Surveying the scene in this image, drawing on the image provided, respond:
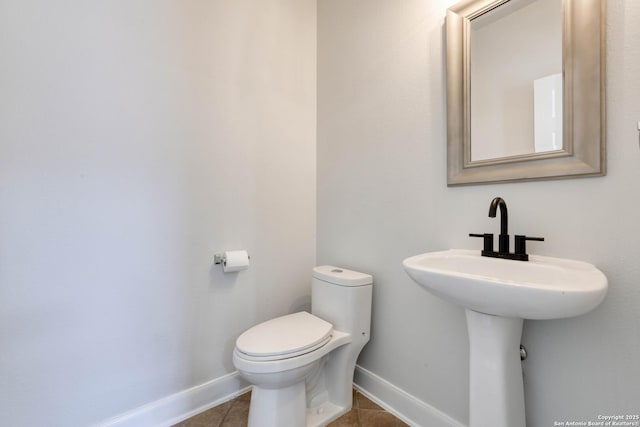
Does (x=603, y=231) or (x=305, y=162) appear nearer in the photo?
(x=603, y=231)

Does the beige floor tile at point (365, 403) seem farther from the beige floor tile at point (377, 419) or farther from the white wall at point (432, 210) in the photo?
the white wall at point (432, 210)

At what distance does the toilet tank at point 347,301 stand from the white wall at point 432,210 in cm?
10

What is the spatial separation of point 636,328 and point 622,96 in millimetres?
658

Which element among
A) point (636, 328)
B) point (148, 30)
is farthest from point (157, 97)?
point (636, 328)

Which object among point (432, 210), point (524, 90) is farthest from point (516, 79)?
point (432, 210)

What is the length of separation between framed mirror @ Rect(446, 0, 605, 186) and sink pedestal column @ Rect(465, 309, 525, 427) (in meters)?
0.51

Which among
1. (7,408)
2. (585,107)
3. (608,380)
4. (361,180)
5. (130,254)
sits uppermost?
(585,107)

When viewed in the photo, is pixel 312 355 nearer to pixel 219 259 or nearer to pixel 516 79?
pixel 219 259

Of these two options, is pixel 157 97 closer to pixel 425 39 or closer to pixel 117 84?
pixel 117 84

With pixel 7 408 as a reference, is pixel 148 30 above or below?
above

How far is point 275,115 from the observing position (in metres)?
1.66

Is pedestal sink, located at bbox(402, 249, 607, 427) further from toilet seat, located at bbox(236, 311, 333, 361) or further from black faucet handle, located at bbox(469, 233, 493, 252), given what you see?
toilet seat, located at bbox(236, 311, 333, 361)

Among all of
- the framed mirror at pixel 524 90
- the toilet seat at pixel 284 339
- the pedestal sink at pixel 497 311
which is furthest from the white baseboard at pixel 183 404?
the framed mirror at pixel 524 90

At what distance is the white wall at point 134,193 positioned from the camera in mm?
1004
